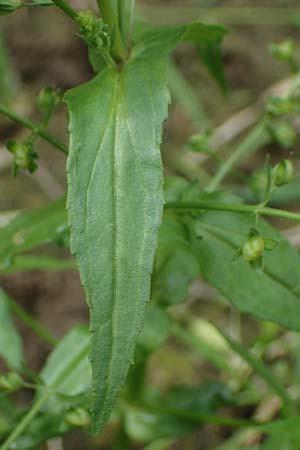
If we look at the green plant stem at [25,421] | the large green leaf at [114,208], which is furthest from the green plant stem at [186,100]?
the large green leaf at [114,208]

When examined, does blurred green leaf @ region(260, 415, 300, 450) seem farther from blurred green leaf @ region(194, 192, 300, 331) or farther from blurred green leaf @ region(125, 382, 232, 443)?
A: blurred green leaf @ region(125, 382, 232, 443)

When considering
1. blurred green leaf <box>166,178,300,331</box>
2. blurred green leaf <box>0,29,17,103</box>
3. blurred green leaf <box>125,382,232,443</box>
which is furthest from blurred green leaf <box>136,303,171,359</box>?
blurred green leaf <box>0,29,17,103</box>

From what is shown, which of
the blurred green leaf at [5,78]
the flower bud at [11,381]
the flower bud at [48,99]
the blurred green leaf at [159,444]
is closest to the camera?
the flower bud at [48,99]

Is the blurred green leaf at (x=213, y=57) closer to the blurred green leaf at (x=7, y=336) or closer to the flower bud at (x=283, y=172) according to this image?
the flower bud at (x=283, y=172)

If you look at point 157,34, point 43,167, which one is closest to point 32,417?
point 157,34

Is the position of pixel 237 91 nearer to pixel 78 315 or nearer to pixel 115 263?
pixel 78 315

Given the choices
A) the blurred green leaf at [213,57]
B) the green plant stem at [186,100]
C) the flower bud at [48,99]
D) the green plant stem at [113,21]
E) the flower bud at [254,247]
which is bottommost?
the flower bud at [254,247]
